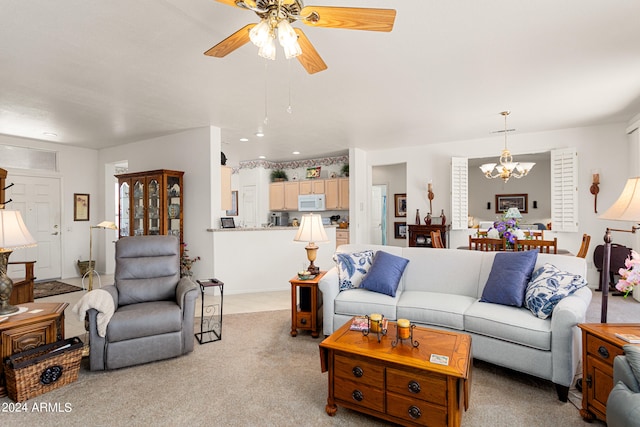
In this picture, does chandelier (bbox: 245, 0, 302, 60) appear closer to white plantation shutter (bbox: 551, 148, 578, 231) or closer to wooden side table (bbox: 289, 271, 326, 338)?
wooden side table (bbox: 289, 271, 326, 338)

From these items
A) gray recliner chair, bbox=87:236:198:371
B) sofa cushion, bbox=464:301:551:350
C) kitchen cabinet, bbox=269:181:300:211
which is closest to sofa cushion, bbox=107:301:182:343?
gray recliner chair, bbox=87:236:198:371

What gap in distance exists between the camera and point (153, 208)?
204 inches

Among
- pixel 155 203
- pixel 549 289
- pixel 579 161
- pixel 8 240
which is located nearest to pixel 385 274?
pixel 549 289

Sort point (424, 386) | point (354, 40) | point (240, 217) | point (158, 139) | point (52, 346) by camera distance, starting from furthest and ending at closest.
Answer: point (240, 217) < point (158, 139) < point (354, 40) < point (52, 346) < point (424, 386)

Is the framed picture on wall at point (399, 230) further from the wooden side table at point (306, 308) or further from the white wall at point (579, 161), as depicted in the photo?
the wooden side table at point (306, 308)

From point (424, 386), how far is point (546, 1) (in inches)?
96.5

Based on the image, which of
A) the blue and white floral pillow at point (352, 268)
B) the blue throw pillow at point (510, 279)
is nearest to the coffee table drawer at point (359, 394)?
the blue and white floral pillow at point (352, 268)

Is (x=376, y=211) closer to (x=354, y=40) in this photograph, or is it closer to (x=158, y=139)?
(x=158, y=139)

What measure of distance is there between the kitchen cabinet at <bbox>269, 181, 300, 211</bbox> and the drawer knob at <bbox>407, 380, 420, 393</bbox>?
20.7 ft

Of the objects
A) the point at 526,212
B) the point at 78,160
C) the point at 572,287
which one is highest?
the point at 78,160

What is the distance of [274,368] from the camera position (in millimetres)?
2578

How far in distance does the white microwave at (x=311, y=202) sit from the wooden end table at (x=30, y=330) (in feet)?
17.7

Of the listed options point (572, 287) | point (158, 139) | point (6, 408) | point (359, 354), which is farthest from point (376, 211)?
point (6, 408)

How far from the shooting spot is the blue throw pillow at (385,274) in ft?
9.98
